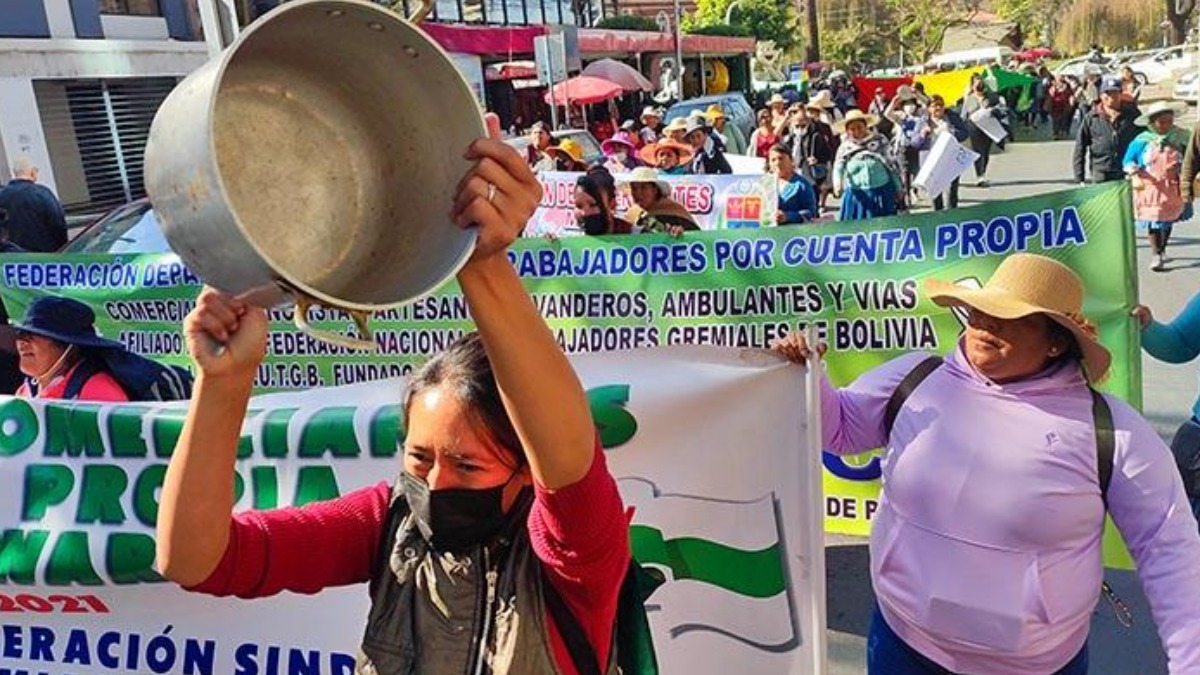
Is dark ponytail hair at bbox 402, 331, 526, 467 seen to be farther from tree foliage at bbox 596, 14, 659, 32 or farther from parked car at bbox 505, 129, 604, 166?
tree foliage at bbox 596, 14, 659, 32

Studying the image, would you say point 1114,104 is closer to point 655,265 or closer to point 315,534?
point 655,265

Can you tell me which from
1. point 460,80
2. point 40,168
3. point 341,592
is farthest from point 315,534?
point 40,168

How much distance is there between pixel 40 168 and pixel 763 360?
20020mm

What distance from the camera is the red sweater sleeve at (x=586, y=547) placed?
4.59ft

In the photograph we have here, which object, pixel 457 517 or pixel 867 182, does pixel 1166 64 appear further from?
pixel 457 517

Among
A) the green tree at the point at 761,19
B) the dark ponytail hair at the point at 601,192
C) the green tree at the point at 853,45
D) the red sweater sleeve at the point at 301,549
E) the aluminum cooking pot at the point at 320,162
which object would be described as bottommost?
the green tree at the point at 853,45

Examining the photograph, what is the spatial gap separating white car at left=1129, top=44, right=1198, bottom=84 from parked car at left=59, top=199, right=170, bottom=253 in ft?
123

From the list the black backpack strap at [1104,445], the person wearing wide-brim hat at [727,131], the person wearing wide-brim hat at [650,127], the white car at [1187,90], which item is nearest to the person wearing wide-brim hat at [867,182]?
the person wearing wide-brim hat at [727,131]

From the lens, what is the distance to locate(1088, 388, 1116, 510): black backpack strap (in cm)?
222

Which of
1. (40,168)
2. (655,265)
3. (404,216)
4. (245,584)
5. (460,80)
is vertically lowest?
(40,168)

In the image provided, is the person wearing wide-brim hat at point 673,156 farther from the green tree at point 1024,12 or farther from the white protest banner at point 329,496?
the green tree at point 1024,12

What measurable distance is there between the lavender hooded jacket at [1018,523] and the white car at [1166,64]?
40.1 m

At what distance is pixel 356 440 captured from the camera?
2.75m

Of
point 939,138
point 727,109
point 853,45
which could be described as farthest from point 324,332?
point 853,45
